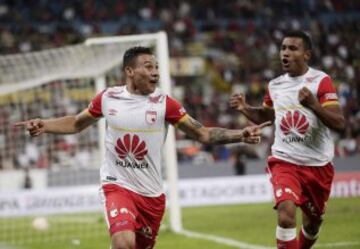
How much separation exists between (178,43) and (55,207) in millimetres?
15967

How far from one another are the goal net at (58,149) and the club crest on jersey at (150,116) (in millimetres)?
6468

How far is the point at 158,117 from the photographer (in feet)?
28.8

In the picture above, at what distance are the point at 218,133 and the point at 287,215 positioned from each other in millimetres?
1310

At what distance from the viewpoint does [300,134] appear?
388 inches

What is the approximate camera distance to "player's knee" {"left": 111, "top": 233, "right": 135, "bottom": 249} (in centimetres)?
816

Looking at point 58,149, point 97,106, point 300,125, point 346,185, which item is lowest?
point 346,185

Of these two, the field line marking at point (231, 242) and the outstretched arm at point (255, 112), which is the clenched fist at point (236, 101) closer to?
the outstretched arm at point (255, 112)

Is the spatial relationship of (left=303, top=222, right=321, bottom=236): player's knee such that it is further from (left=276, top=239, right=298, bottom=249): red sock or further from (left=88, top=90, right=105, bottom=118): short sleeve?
(left=88, top=90, right=105, bottom=118): short sleeve

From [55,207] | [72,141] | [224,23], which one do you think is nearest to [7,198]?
[55,207]

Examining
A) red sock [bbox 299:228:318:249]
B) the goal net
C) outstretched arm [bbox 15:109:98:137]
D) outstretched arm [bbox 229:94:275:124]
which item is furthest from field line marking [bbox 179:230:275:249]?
outstretched arm [bbox 15:109:98:137]

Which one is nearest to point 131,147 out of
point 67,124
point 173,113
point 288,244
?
point 173,113

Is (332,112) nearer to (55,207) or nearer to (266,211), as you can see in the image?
(266,211)

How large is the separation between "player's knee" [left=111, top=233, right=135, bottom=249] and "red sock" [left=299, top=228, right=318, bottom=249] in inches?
112

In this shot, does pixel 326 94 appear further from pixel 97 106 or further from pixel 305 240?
pixel 97 106
